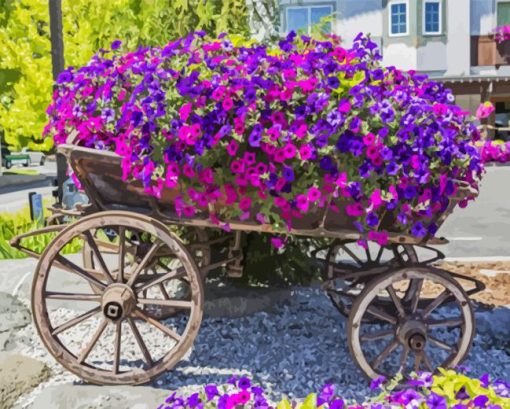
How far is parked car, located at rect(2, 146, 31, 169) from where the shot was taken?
36.8m

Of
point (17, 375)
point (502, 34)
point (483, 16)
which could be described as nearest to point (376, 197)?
point (17, 375)

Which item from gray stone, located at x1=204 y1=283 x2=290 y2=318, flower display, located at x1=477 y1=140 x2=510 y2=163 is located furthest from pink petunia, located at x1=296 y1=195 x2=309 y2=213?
gray stone, located at x1=204 y1=283 x2=290 y2=318

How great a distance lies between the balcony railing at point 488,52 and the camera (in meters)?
25.7

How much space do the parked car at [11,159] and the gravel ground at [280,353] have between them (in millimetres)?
33624

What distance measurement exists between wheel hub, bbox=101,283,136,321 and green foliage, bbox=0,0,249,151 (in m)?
2.32

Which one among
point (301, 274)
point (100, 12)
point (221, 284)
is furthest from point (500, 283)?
point (100, 12)

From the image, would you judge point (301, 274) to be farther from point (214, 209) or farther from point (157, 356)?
point (214, 209)

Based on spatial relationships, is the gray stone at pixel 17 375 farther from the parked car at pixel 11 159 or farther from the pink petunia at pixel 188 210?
the parked car at pixel 11 159

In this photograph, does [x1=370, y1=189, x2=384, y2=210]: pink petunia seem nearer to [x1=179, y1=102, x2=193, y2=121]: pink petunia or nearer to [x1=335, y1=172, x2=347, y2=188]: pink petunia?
[x1=335, y1=172, x2=347, y2=188]: pink petunia

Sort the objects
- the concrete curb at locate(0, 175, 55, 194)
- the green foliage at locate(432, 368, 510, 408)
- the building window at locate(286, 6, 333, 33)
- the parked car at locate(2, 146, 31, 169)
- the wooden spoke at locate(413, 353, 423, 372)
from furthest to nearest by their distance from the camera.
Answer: the parked car at locate(2, 146, 31, 169), the building window at locate(286, 6, 333, 33), the concrete curb at locate(0, 175, 55, 194), the wooden spoke at locate(413, 353, 423, 372), the green foliage at locate(432, 368, 510, 408)

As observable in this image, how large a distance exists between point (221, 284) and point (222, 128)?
214 cm

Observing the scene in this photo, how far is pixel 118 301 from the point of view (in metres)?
3.79

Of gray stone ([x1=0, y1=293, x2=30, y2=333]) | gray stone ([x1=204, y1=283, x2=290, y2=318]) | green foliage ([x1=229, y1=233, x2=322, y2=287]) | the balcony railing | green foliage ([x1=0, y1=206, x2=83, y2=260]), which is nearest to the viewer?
gray stone ([x1=0, y1=293, x2=30, y2=333])

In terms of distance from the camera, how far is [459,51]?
25.7 metres
